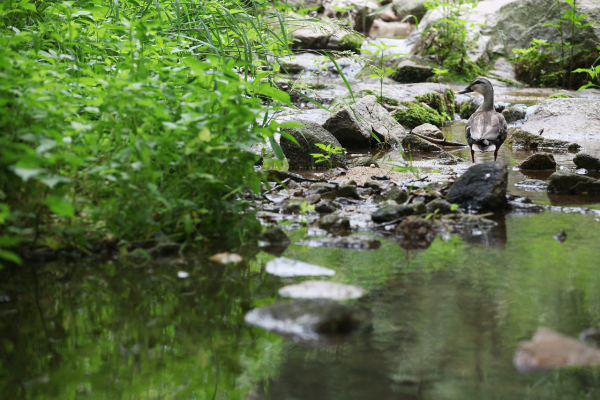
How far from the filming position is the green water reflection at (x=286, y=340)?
144 centimetres

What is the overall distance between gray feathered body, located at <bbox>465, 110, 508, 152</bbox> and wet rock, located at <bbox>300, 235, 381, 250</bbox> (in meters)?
3.40

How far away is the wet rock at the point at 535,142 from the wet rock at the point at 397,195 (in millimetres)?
4147

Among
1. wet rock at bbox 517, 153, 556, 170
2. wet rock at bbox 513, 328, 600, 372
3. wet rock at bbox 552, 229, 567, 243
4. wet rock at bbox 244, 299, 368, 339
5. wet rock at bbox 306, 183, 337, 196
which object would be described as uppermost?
wet rock at bbox 513, 328, 600, 372

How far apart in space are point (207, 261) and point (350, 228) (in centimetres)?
95

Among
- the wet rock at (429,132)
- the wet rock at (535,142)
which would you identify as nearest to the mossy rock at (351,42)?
the wet rock at (429,132)

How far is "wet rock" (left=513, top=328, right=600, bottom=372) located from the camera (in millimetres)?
1521

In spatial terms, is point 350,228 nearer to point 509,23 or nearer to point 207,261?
point 207,261

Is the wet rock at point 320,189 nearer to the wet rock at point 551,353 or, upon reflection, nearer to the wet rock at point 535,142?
the wet rock at point 551,353

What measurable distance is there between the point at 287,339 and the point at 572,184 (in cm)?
315

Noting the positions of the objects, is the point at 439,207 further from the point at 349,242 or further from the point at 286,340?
the point at 286,340

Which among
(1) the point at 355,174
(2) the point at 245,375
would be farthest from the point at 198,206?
(1) the point at 355,174

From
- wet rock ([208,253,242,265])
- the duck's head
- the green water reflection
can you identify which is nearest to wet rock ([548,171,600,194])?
the green water reflection

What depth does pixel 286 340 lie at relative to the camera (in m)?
1.71

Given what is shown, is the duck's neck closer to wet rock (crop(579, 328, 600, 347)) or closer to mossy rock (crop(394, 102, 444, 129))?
mossy rock (crop(394, 102, 444, 129))
